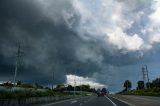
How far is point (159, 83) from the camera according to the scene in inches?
7530

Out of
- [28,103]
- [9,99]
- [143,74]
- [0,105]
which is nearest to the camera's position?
[0,105]

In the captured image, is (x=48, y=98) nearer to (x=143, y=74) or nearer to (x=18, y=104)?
(x=18, y=104)

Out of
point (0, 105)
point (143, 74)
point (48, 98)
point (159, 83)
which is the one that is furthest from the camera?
point (159, 83)

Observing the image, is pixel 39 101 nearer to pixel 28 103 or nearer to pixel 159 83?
pixel 28 103

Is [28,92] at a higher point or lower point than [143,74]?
lower

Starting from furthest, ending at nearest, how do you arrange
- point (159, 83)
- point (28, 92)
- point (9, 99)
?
point (159, 83), point (28, 92), point (9, 99)

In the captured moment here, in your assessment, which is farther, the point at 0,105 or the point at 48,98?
the point at 48,98

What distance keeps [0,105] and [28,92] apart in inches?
620

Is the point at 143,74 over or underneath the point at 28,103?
over

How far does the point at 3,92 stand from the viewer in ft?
106

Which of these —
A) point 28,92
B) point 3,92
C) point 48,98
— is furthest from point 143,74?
point 3,92

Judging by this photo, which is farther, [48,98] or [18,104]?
[48,98]

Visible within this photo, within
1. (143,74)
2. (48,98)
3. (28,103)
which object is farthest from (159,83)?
(28,103)

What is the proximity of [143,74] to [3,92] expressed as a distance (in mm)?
123347
